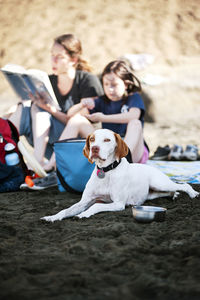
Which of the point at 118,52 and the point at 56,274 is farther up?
the point at 118,52

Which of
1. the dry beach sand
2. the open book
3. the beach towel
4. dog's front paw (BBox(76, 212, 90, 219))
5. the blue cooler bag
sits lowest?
the beach towel

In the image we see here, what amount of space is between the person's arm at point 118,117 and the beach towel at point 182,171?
2.12ft

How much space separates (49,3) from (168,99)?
5.26 metres

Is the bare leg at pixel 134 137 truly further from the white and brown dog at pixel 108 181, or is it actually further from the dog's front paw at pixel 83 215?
the dog's front paw at pixel 83 215

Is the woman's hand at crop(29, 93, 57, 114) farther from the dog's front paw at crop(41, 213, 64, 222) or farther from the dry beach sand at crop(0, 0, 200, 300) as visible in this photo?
the dog's front paw at crop(41, 213, 64, 222)

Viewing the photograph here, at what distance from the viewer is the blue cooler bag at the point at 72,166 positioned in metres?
2.48

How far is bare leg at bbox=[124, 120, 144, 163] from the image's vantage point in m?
2.78

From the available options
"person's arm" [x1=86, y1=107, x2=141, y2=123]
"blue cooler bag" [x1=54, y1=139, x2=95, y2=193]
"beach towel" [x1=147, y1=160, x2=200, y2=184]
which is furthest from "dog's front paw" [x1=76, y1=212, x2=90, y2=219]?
"beach towel" [x1=147, y1=160, x2=200, y2=184]

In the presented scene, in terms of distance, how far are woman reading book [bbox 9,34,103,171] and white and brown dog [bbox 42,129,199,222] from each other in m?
1.23

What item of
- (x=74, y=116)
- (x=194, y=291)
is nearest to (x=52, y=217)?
(x=194, y=291)

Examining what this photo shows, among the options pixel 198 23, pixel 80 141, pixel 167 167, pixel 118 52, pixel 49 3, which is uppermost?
pixel 49 3

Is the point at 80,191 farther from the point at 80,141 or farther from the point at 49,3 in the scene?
the point at 49,3

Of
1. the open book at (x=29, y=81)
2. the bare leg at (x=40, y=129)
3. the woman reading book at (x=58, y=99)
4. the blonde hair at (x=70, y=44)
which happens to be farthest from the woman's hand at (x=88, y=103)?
the blonde hair at (x=70, y=44)

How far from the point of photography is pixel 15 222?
1.82 metres
